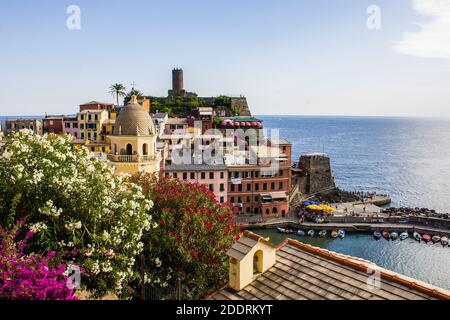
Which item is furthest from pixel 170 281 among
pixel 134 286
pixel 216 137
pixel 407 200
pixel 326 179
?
pixel 407 200

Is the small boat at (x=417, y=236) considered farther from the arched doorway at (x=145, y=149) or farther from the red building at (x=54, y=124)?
the red building at (x=54, y=124)

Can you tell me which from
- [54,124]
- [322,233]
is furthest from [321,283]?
[54,124]

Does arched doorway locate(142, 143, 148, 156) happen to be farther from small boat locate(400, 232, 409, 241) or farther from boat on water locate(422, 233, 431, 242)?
boat on water locate(422, 233, 431, 242)

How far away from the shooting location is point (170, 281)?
726 inches

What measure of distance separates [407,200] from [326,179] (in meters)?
16.5

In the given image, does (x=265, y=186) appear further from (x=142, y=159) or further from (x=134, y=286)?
(x=134, y=286)

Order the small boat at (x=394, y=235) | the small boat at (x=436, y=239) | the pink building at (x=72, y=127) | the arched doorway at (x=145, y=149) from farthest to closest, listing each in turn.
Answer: the pink building at (x=72, y=127) < the small boat at (x=394, y=235) < the small boat at (x=436, y=239) < the arched doorway at (x=145, y=149)

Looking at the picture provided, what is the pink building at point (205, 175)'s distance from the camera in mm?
51844

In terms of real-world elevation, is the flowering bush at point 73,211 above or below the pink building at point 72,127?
below

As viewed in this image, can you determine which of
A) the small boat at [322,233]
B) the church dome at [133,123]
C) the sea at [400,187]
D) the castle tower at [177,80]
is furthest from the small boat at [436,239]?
the castle tower at [177,80]

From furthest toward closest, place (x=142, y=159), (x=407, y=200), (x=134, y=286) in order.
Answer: (x=407, y=200) → (x=142, y=159) → (x=134, y=286)

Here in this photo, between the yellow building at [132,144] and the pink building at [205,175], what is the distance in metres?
21.4

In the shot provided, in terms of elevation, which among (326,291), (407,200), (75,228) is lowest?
(407,200)

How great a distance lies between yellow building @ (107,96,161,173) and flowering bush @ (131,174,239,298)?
945 centimetres
